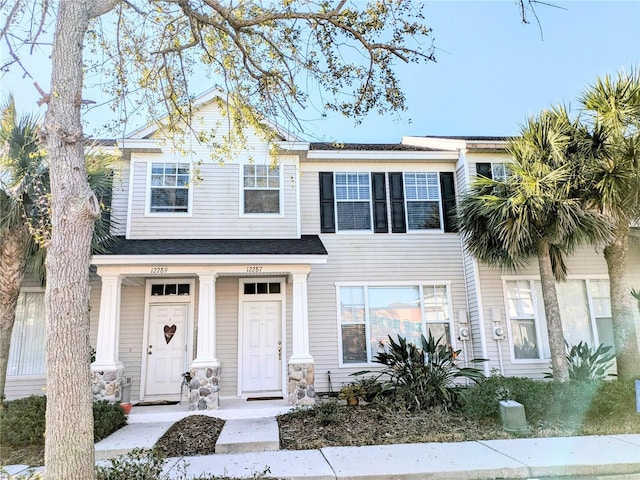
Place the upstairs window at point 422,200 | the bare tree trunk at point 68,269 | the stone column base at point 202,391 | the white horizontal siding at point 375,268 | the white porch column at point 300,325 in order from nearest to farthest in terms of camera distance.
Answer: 1. the bare tree trunk at point 68,269
2. the stone column base at point 202,391
3. the white porch column at point 300,325
4. the white horizontal siding at point 375,268
5. the upstairs window at point 422,200

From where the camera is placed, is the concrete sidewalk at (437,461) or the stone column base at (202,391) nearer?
the concrete sidewalk at (437,461)

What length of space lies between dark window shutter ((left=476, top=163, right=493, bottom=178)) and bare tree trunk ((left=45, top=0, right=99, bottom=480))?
8906 millimetres

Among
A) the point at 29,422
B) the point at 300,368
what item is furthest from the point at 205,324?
the point at 29,422

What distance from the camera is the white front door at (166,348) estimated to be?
9.48 m

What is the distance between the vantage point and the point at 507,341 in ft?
32.4

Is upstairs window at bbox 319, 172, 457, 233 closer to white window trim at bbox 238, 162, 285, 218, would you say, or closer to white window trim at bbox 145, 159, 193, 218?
white window trim at bbox 238, 162, 285, 218

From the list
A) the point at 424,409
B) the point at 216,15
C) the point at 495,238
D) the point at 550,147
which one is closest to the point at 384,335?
the point at 424,409

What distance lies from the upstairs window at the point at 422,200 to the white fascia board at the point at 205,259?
3.16 meters

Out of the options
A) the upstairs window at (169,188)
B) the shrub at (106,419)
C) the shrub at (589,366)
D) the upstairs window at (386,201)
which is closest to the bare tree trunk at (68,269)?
the shrub at (106,419)

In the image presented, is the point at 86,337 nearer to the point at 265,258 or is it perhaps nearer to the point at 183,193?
the point at 265,258

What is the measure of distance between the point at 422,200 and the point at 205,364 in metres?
6.46

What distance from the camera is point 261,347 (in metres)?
9.83

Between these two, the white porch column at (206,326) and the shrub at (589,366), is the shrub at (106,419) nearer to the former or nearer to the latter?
the white porch column at (206,326)

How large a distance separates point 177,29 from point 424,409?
24.9 feet
